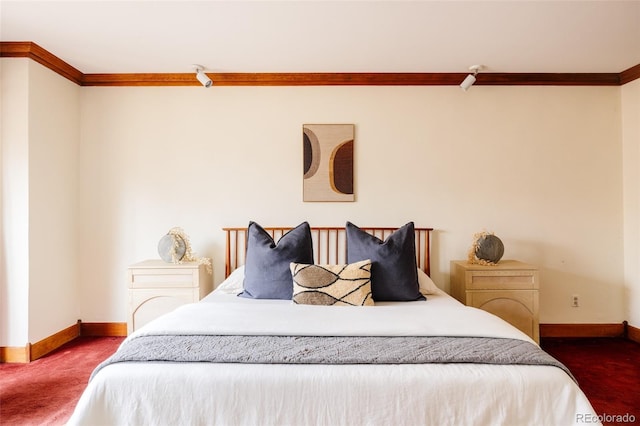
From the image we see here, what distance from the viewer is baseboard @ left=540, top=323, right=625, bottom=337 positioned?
3.30 metres

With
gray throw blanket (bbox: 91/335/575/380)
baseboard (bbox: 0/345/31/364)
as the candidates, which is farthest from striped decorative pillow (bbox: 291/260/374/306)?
baseboard (bbox: 0/345/31/364)

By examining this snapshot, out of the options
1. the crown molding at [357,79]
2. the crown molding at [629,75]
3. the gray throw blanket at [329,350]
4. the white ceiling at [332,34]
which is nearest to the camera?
the gray throw blanket at [329,350]

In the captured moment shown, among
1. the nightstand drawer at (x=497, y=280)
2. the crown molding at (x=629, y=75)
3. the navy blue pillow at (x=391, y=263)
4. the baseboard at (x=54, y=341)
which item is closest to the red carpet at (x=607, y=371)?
the nightstand drawer at (x=497, y=280)

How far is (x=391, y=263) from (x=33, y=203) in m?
2.74

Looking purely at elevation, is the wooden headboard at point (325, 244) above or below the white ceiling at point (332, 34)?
below

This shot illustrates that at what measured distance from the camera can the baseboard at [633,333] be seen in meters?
3.18

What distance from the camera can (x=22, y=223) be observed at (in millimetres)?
2740

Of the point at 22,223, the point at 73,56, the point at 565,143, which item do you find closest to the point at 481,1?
the point at 565,143

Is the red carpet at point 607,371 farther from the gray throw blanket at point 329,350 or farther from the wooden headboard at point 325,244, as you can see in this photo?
the wooden headboard at point 325,244

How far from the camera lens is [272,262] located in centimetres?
252

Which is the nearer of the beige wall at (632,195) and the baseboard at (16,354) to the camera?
the baseboard at (16,354)

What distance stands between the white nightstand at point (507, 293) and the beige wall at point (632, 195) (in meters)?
1.11

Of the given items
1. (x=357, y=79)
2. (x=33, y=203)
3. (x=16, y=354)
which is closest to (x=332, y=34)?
(x=357, y=79)

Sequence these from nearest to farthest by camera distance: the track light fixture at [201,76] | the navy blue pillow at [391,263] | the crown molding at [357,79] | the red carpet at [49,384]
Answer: the red carpet at [49,384]
the navy blue pillow at [391,263]
the track light fixture at [201,76]
the crown molding at [357,79]
